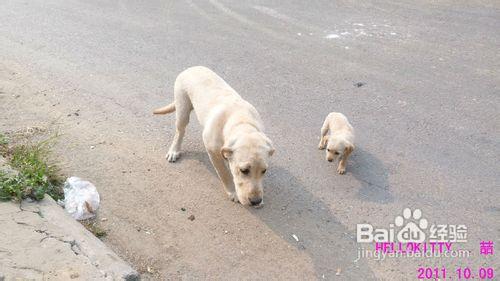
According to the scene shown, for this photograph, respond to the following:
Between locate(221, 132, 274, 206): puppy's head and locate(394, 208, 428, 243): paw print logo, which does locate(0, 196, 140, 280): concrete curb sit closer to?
locate(221, 132, 274, 206): puppy's head

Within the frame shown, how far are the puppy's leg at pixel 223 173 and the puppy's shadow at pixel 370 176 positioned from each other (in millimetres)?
1351

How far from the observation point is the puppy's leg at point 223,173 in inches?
196

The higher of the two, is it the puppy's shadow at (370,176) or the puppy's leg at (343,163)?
the puppy's leg at (343,163)

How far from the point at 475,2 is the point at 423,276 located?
778 centimetres

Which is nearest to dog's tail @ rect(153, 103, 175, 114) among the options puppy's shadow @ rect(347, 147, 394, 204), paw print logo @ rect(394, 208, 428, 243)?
puppy's shadow @ rect(347, 147, 394, 204)

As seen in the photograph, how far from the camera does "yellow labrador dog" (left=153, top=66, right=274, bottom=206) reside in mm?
4449

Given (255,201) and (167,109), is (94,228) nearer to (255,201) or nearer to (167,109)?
(255,201)

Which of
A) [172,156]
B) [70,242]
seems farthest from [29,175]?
[172,156]

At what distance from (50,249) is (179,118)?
7.08ft

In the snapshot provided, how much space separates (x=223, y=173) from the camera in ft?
16.7

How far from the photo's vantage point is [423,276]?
4355 millimetres

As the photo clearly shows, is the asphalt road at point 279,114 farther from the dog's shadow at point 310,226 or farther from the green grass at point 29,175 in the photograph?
the green grass at point 29,175

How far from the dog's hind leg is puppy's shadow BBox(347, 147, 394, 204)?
197 centimetres

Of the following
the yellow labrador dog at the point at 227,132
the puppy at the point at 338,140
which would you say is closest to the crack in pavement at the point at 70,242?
the yellow labrador dog at the point at 227,132
